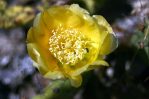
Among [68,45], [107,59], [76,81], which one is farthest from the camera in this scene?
[107,59]

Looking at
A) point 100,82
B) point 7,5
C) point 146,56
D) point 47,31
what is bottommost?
point 100,82

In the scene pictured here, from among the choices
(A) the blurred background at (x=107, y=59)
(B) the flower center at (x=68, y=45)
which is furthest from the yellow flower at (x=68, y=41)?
(A) the blurred background at (x=107, y=59)

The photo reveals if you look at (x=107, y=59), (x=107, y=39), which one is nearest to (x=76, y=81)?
(x=107, y=39)

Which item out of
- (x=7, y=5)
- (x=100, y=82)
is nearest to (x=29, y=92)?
(x=100, y=82)

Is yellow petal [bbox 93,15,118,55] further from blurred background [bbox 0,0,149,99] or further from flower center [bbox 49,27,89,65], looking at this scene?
blurred background [bbox 0,0,149,99]

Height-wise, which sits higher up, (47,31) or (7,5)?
(47,31)

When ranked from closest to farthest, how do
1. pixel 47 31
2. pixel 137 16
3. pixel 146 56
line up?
pixel 47 31, pixel 146 56, pixel 137 16

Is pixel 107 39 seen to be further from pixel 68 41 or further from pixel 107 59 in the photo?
pixel 107 59

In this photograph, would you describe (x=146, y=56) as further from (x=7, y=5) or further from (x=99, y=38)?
(x=7, y=5)
